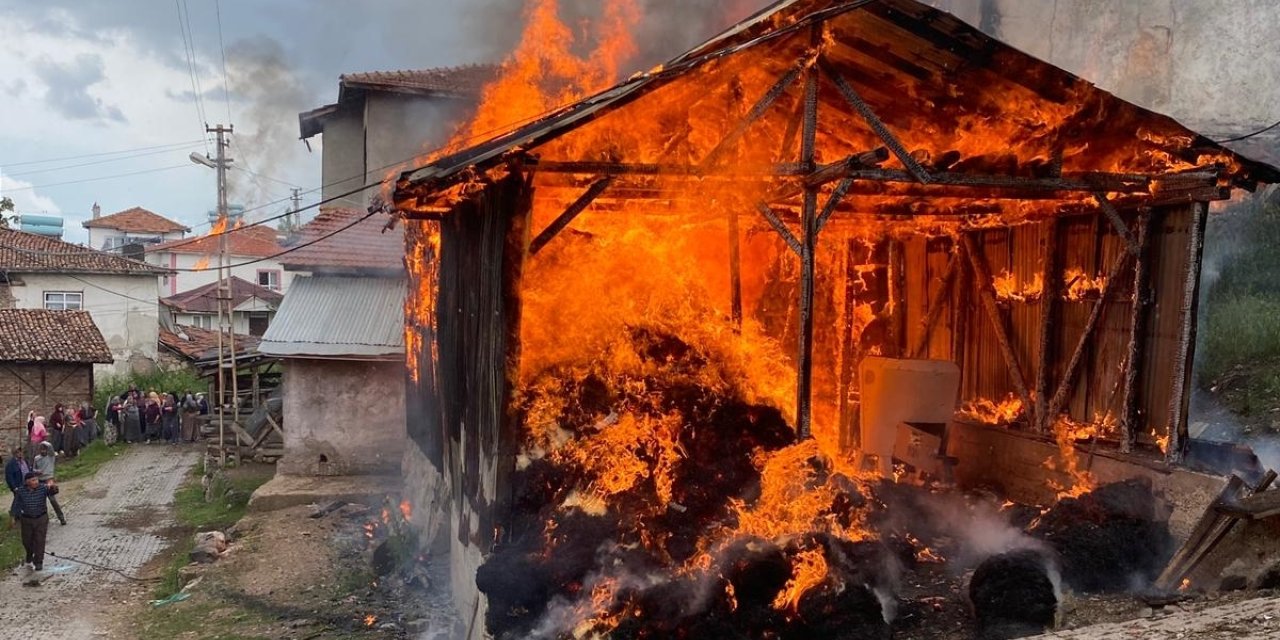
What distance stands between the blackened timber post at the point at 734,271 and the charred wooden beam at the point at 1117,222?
4.44 meters

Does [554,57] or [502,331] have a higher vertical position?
[554,57]

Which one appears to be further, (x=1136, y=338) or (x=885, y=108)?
(x=1136, y=338)

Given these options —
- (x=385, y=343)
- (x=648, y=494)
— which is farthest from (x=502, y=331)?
(x=385, y=343)

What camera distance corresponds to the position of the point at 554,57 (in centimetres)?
1709

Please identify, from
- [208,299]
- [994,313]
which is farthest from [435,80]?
[208,299]

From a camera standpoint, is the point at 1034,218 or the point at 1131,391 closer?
the point at 1131,391

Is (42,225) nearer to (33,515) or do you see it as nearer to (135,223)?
(135,223)

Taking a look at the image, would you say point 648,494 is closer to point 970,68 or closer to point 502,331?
point 502,331

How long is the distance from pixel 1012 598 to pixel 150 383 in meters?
33.9

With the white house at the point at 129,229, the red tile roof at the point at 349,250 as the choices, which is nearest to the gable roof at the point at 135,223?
the white house at the point at 129,229

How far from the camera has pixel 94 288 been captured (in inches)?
1332

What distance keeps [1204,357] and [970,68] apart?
11.7 m

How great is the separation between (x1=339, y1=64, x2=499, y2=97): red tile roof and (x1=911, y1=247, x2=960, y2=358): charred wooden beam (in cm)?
1406

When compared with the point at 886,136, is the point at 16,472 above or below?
below
